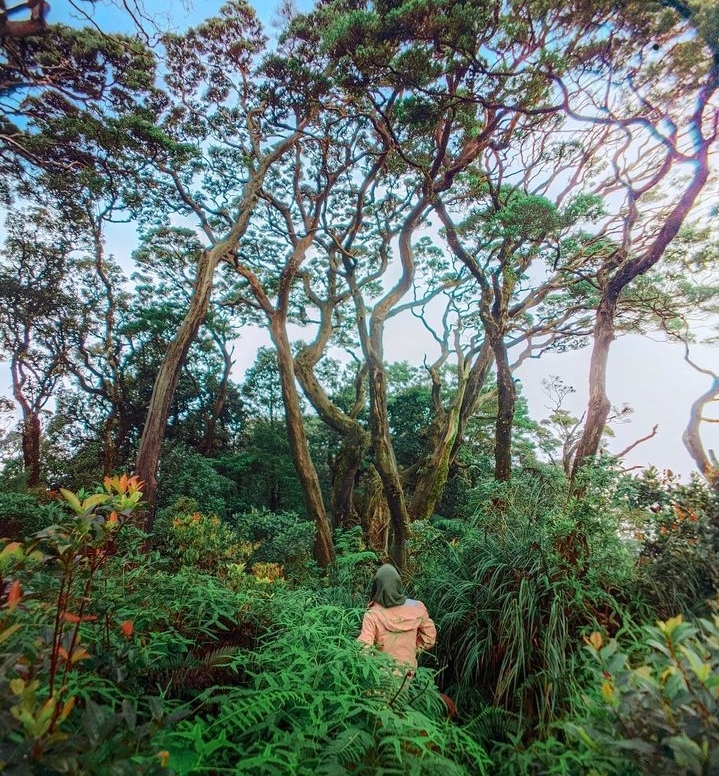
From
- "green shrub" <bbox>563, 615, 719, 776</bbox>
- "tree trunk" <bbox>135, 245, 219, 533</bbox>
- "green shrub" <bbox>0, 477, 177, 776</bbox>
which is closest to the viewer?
"green shrub" <bbox>0, 477, 177, 776</bbox>

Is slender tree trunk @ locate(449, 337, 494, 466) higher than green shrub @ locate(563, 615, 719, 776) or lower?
higher

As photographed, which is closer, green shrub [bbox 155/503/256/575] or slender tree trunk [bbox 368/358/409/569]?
green shrub [bbox 155/503/256/575]

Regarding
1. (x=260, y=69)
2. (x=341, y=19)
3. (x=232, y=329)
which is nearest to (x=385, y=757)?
(x=341, y=19)

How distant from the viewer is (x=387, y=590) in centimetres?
267

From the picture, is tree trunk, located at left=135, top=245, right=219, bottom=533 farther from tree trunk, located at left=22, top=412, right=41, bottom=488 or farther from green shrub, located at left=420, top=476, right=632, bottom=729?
tree trunk, located at left=22, top=412, right=41, bottom=488

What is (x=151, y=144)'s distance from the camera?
Result: 286 inches

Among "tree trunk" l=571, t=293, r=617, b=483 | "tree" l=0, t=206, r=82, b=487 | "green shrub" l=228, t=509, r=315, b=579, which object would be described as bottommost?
"green shrub" l=228, t=509, r=315, b=579

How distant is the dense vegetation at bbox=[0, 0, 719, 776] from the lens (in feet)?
4.44

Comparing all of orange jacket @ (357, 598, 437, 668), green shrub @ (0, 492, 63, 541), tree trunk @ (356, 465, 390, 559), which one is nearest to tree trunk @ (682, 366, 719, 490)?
tree trunk @ (356, 465, 390, 559)

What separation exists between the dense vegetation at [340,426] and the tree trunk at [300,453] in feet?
0.22

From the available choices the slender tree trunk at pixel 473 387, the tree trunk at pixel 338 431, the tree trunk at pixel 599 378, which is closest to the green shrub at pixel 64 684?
the tree trunk at pixel 599 378

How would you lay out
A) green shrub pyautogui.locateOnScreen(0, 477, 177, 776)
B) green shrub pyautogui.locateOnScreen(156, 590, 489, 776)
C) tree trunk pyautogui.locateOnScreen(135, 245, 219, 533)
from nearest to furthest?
green shrub pyautogui.locateOnScreen(0, 477, 177, 776)
green shrub pyautogui.locateOnScreen(156, 590, 489, 776)
tree trunk pyautogui.locateOnScreen(135, 245, 219, 533)

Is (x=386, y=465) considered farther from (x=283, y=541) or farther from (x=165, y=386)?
(x=165, y=386)

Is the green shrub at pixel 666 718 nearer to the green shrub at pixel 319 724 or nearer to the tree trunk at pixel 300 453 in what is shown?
the green shrub at pixel 319 724
